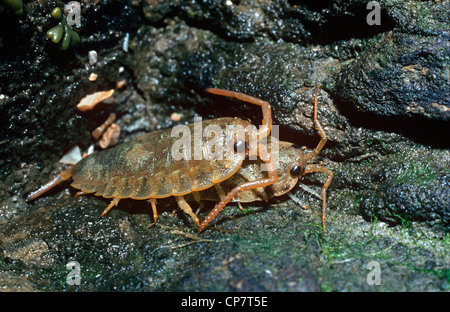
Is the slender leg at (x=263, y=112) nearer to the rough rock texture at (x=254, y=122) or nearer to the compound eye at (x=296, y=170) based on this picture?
the rough rock texture at (x=254, y=122)

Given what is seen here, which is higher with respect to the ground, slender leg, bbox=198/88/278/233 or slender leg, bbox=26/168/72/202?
slender leg, bbox=198/88/278/233

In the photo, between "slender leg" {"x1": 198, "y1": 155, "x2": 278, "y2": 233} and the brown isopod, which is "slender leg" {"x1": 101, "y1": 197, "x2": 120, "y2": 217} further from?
"slender leg" {"x1": 198, "y1": 155, "x2": 278, "y2": 233}

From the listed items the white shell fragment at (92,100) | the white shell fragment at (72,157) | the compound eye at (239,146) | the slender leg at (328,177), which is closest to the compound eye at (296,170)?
the slender leg at (328,177)

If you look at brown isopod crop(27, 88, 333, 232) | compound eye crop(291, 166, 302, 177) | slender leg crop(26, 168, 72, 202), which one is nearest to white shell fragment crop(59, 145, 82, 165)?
slender leg crop(26, 168, 72, 202)

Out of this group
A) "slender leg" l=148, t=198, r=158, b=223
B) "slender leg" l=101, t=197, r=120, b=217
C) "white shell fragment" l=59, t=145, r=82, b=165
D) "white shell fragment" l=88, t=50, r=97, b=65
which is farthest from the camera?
"white shell fragment" l=59, t=145, r=82, b=165

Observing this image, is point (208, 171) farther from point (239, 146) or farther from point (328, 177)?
point (328, 177)
